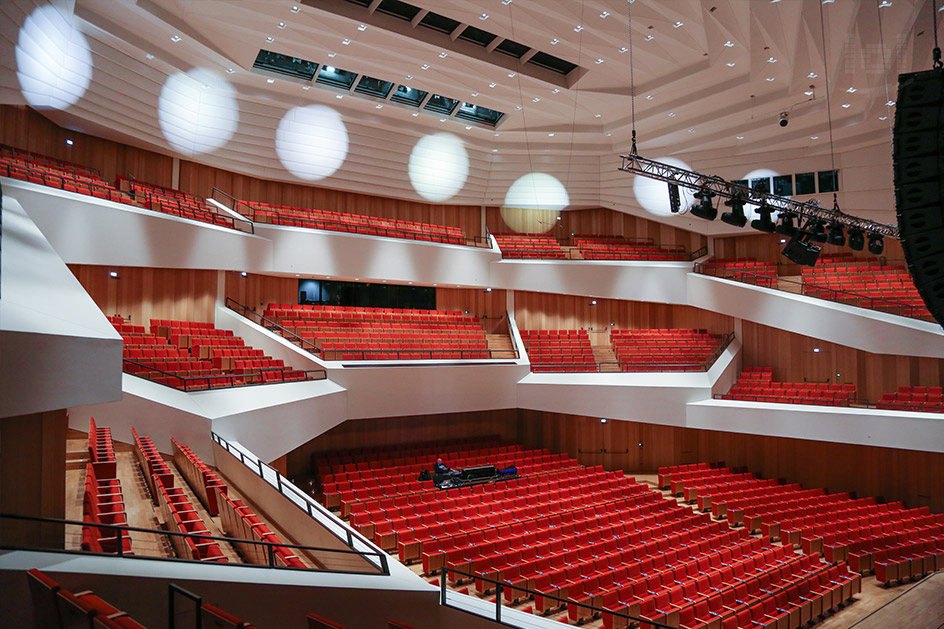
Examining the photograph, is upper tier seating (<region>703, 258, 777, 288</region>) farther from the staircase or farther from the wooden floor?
the wooden floor

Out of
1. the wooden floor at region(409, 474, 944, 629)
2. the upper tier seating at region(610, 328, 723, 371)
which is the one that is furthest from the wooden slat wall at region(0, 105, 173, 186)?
the upper tier seating at region(610, 328, 723, 371)

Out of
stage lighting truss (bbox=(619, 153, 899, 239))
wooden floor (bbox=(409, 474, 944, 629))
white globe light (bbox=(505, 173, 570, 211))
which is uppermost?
white globe light (bbox=(505, 173, 570, 211))

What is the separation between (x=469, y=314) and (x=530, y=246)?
2.77m

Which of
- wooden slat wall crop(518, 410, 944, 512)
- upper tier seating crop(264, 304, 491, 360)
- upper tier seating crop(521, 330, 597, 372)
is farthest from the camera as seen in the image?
upper tier seating crop(521, 330, 597, 372)

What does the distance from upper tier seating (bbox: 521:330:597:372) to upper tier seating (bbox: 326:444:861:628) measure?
4396 millimetres

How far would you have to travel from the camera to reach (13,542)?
3.81 meters

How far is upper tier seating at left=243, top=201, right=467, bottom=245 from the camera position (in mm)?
14977

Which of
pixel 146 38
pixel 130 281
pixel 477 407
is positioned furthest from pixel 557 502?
pixel 146 38

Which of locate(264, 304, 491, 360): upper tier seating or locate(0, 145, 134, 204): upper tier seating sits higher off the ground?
locate(0, 145, 134, 204): upper tier seating

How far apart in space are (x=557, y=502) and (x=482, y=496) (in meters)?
1.30

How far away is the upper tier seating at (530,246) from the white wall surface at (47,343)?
13.1m

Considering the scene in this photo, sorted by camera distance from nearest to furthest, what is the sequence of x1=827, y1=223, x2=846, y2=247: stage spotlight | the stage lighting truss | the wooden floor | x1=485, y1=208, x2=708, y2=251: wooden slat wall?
the wooden floor
the stage lighting truss
x1=827, y1=223, x2=846, y2=247: stage spotlight
x1=485, y1=208, x2=708, y2=251: wooden slat wall

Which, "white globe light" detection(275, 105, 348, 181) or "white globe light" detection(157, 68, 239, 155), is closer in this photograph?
"white globe light" detection(157, 68, 239, 155)

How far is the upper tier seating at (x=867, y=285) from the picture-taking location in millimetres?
12375
